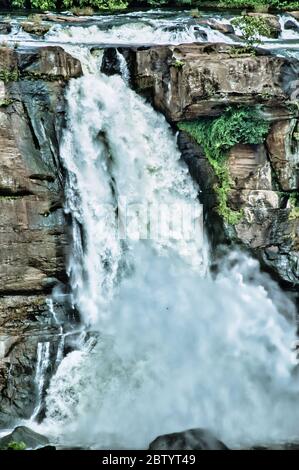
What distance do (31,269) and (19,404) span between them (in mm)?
3106

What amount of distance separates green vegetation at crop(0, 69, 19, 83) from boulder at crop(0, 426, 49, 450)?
25.3 feet

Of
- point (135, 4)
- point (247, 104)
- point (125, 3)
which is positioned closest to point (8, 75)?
point (247, 104)

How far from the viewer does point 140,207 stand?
544 inches

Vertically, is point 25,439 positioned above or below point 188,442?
below

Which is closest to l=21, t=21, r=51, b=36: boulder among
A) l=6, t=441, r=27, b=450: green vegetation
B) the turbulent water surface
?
the turbulent water surface

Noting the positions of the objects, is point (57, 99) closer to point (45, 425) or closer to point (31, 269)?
point (31, 269)

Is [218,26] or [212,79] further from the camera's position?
[218,26]

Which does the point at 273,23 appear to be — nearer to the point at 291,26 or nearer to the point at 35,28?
the point at 291,26

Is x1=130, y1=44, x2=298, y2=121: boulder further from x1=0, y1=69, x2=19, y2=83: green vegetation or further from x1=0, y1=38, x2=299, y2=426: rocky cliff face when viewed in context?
x1=0, y1=69, x2=19, y2=83: green vegetation

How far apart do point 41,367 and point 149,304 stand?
117 inches

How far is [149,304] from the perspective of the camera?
13547 mm

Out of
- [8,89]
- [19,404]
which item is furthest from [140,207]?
[19,404]

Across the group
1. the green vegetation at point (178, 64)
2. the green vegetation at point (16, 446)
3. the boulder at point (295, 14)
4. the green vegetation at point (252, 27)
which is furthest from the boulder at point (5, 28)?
the green vegetation at point (16, 446)

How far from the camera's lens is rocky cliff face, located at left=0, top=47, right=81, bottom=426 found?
41.3 feet
